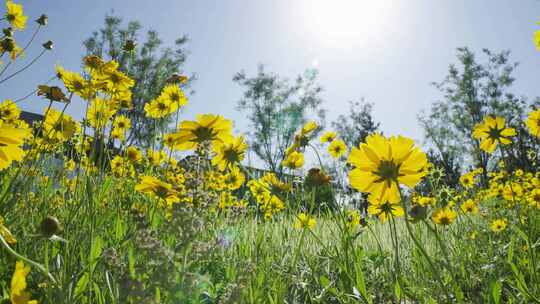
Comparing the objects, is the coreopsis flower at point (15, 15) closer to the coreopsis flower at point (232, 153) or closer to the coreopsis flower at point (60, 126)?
the coreopsis flower at point (60, 126)

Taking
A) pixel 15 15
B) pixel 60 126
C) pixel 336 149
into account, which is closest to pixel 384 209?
pixel 336 149

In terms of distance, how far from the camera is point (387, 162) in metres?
0.94

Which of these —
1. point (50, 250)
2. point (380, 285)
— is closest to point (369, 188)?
point (380, 285)

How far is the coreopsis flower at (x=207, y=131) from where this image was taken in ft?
3.85

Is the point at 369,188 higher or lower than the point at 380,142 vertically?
lower

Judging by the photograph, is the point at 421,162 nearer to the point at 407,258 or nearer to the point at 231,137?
the point at 231,137

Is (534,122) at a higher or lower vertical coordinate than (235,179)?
higher

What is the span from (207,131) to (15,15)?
2837 millimetres

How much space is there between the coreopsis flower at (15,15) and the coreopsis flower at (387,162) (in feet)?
10.4

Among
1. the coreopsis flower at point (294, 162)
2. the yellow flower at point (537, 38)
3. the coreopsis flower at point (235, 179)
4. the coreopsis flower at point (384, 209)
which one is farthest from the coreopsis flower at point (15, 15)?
the yellow flower at point (537, 38)

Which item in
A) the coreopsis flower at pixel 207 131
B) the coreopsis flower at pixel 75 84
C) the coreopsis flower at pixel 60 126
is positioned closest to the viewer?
the coreopsis flower at pixel 207 131

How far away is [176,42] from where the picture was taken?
82.4 feet

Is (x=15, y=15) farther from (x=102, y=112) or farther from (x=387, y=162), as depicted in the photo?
(x=387, y=162)

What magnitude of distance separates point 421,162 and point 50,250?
1.51 m
